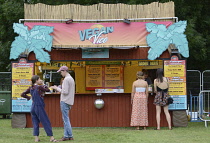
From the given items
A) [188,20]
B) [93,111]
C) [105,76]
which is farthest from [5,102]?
[188,20]

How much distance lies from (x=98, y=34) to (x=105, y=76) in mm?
3877

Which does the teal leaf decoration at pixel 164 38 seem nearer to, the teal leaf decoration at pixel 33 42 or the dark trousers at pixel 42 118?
the teal leaf decoration at pixel 33 42

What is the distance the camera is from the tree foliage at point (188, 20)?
86.6ft

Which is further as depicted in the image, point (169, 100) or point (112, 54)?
point (112, 54)

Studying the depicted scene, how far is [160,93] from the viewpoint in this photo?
15531 mm

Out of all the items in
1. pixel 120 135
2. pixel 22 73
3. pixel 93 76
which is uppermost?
pixel 22 73

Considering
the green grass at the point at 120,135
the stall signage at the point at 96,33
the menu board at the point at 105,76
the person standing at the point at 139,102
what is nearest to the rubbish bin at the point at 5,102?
the menu board at the point at 105,76

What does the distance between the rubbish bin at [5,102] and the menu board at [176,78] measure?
287 inches

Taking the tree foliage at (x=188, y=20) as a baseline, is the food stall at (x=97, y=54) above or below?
below

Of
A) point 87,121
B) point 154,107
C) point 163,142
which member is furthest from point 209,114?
point 163,142

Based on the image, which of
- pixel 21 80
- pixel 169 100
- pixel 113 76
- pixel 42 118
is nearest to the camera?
pixel 42 118

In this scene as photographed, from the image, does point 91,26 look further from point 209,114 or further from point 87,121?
point 209,114

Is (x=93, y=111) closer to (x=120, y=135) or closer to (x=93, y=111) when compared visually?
(x=93, y=111)

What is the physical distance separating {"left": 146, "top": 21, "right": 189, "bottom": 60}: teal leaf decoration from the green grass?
7.50 feet
